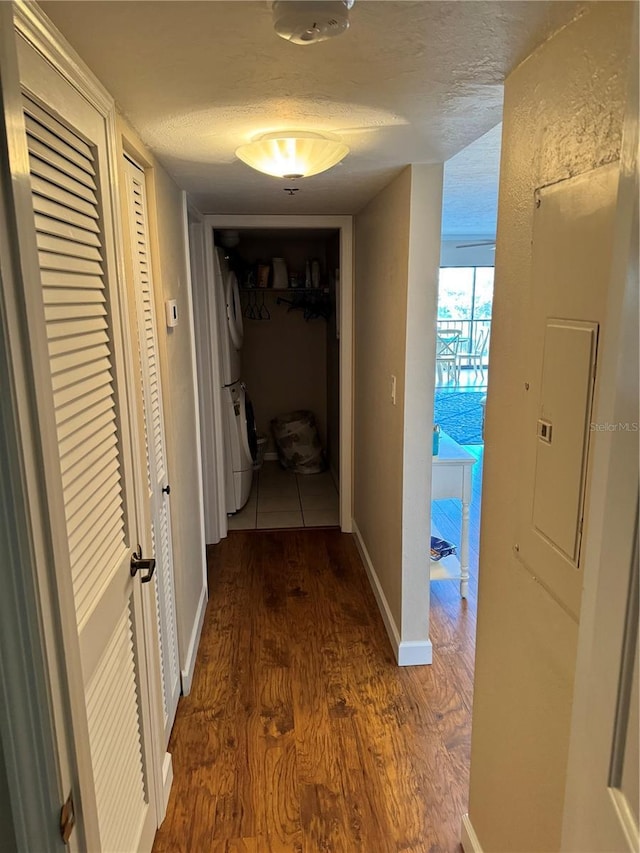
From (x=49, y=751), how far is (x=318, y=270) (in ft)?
14.9

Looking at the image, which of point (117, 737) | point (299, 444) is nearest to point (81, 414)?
point (117, 737)

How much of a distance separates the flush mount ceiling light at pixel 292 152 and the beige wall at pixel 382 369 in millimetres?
572

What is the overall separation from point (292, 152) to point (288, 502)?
3135 millimetres

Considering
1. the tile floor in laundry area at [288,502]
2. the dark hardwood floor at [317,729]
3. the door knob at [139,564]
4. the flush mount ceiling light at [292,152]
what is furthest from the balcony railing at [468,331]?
the door knob at [139,564]

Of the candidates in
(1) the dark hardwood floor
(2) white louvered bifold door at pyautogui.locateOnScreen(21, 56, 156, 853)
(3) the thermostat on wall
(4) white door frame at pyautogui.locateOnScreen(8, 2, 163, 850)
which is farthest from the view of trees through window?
(4) white door frame at pyautogui.locateOnScreen(8, 2, 163, 850)

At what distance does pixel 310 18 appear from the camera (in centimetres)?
90

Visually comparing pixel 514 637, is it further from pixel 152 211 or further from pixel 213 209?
pixel 213 209

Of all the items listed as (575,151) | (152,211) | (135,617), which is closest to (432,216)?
(152,211)

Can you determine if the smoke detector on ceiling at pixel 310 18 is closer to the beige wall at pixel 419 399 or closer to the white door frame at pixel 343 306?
the beige wall at pixel 419 399

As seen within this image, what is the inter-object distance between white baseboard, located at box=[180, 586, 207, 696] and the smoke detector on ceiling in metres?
2.20

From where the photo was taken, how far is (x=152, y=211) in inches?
76.4

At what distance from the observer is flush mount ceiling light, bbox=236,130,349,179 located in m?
1.61

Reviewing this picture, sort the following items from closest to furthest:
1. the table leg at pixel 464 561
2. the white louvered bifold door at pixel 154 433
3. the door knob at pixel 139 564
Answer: the door knob at pixel 139 564, the white louvered bifold door at pixel 154 433, the table leg at pixel 464 561

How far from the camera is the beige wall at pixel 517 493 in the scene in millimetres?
938
